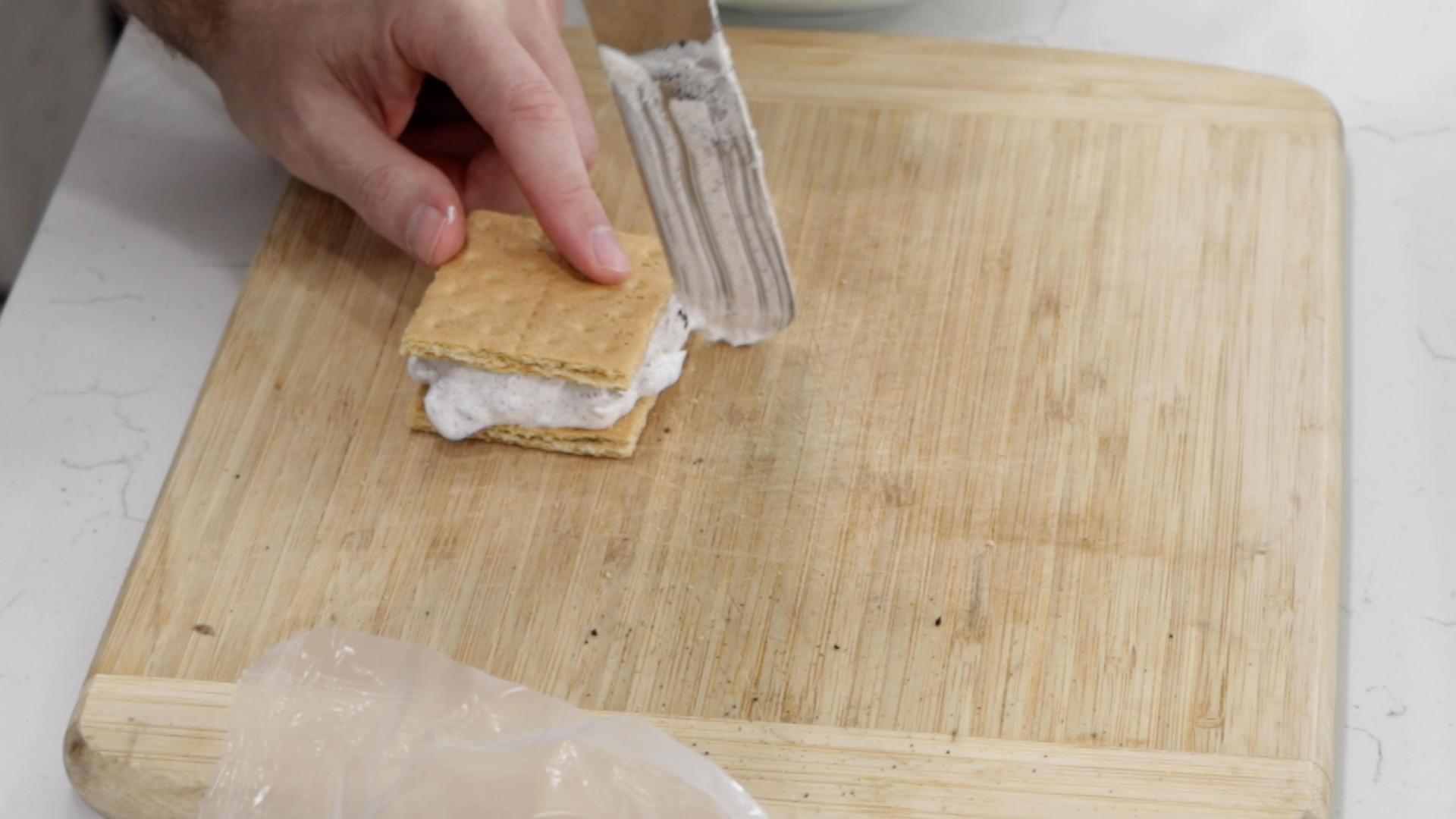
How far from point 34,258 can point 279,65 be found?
1.49ft

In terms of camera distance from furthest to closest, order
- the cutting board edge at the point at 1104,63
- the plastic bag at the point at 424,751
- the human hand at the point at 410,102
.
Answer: the cutting board edge at the point at 1104,63 → the human hand at the point at 410,102 → the plastic bag at the point at 424,751

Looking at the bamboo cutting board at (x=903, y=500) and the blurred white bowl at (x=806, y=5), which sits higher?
the blurred white bowl at (x=806, y=5)

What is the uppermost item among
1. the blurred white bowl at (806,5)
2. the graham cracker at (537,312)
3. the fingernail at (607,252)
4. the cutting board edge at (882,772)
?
the fingernail at (607,252)

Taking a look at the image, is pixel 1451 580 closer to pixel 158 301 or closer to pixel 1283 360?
pixel 1283 360

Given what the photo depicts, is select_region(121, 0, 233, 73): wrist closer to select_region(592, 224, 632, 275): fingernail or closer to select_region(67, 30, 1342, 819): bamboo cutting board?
select_region(67, 30, 1342, 819): bamboo cutting board

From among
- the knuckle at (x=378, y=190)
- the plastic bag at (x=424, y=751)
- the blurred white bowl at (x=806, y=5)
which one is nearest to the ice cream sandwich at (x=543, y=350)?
the knuckle at (x=378, y=190)

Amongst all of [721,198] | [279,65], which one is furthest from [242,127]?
[721,198]

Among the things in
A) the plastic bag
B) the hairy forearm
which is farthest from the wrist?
the plastic bag

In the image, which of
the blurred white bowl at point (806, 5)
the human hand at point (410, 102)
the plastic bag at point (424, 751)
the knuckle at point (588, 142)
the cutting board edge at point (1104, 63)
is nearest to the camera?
the plastic bag at point (424, 751)

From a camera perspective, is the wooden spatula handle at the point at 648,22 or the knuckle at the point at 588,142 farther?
the knuckle at the point at 588,142

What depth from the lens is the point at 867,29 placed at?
7.13ft

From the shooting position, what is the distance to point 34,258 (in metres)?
1.95

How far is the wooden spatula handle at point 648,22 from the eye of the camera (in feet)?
4.50

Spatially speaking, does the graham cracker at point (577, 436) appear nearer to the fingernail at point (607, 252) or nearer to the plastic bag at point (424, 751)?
the fingernail at point (607, 252)
